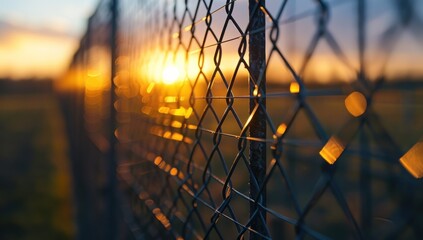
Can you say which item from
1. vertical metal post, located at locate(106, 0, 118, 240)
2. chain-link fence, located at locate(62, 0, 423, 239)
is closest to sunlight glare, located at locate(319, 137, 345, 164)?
chain-link fence, located at locate(62, 0, 423, 239)

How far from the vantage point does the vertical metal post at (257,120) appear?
1133 mm

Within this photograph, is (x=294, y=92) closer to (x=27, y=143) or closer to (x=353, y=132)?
(x=353, y=132)

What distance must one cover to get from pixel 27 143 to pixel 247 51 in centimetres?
1837

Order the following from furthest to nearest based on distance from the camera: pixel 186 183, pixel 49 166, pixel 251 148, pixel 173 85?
pixel 49 166, pixel 173 85, pixel 186 183, pixel 251 148

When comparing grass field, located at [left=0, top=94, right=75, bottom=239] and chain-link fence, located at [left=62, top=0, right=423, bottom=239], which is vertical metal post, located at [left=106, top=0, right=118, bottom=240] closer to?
chain-link fence, located at [left=62, top=0, right=423, bottom=239]

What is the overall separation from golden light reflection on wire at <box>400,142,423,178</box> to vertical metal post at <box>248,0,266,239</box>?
450 millimetres

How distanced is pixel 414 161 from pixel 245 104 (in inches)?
30.6

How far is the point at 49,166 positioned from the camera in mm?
12703

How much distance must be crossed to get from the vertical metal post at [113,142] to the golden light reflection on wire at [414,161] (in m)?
2.41

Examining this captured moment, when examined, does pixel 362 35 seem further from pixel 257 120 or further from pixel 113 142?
pixel 113 142

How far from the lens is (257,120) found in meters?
1.16

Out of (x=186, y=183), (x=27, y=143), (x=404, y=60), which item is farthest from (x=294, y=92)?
(x=27, y=143)

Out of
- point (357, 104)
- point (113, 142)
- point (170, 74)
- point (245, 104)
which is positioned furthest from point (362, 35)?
point (113, 142)

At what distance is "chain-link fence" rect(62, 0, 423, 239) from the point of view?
73cm
